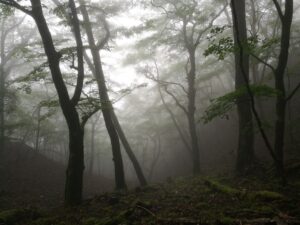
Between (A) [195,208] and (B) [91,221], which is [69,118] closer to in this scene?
(B) [91,221]

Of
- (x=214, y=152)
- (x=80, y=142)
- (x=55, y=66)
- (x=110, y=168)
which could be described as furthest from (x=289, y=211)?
(x=110, y=168)

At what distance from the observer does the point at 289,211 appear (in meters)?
5.80

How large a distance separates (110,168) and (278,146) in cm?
4060

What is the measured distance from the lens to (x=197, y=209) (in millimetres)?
7070

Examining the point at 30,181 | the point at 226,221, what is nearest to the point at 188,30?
the point at 30,181

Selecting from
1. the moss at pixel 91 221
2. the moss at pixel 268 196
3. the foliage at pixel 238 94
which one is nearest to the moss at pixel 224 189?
the moss at pixel 268 196

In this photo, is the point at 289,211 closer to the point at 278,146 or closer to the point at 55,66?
the point at 278,146

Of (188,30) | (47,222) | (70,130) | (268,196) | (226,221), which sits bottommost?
(47,222)

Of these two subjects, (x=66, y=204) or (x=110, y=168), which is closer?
(x=66, y=204)

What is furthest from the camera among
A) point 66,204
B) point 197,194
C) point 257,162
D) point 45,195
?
point 45,195

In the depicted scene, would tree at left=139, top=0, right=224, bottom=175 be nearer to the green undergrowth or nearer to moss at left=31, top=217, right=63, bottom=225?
the green undergrowth

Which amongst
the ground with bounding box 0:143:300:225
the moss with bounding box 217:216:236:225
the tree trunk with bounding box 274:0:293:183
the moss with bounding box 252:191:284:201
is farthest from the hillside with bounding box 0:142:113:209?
the tree trunk with bounding box 274:0:293:183

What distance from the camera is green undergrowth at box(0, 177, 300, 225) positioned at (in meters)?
5.86

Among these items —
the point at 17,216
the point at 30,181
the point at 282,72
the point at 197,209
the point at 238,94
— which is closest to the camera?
the point at 197,209
